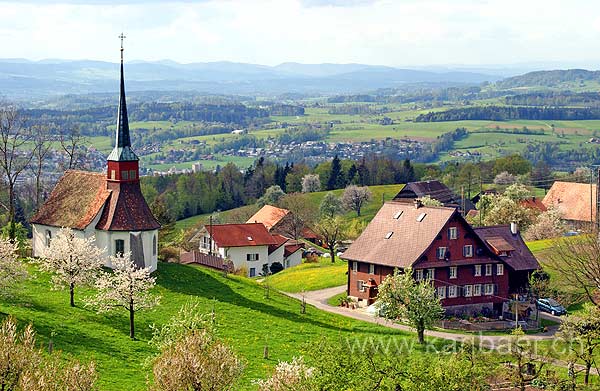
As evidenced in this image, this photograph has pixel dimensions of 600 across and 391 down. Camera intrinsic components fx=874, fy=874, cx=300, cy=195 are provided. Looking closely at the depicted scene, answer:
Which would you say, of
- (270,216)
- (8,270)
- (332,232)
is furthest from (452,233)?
(270,216)

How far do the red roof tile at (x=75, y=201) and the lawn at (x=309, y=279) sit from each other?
2020cm

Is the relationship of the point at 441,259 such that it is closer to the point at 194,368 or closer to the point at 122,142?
the point at 122,142

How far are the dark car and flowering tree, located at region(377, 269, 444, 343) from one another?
13.7m

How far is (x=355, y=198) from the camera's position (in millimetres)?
144750

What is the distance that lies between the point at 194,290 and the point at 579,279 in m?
28.2

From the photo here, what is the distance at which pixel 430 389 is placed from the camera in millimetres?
35219

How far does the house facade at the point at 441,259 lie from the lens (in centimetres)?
6862

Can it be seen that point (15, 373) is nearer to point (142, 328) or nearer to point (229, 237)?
point (142, 328)

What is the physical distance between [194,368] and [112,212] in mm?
35485

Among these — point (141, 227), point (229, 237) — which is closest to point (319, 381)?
point (141, 227)

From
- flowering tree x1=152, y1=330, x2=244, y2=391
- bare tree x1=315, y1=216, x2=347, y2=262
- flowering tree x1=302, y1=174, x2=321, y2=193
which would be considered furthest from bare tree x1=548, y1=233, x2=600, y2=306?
flowering tree x1=302, y1=174, x2=321, y2=193

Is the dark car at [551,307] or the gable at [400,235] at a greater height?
the gable at [400,235]

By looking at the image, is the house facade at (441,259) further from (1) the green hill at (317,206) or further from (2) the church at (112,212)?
(1) the green hill at (317,206)

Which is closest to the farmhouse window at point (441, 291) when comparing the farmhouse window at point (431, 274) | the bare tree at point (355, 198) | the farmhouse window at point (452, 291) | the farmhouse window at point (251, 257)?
the farmhouse window at point (452, 291)
